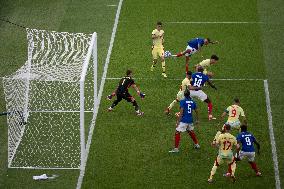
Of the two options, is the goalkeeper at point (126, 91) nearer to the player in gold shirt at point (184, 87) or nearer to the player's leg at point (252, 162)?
the player in gold shirt at point (184, 87)

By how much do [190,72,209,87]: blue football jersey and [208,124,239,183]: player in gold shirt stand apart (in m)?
3.67

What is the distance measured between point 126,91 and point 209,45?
20.8 feet

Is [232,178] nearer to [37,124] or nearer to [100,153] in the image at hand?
[100,153]

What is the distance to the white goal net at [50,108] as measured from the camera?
21.2 m

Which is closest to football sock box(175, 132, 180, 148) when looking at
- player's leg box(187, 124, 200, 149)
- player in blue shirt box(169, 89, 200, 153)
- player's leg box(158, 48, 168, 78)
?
player in blue shirt box(169, 89, 200, 153)

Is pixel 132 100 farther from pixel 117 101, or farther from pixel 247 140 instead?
pixel 247 140

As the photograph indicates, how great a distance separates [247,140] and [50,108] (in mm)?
6900

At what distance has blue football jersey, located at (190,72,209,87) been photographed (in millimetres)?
23109

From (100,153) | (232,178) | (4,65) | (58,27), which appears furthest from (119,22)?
(232,178)

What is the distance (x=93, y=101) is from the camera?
952 inches

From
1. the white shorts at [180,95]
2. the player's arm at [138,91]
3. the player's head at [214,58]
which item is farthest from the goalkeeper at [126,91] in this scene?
the player's head at [214,58]

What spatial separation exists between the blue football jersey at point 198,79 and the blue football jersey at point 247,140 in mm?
3690

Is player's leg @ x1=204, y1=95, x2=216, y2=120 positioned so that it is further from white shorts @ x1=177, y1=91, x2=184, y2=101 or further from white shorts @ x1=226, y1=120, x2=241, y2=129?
white shorts @ x1=226, y1=120, x2=241, y2=129

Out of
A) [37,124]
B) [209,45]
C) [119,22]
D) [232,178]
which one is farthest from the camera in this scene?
[119,22]
